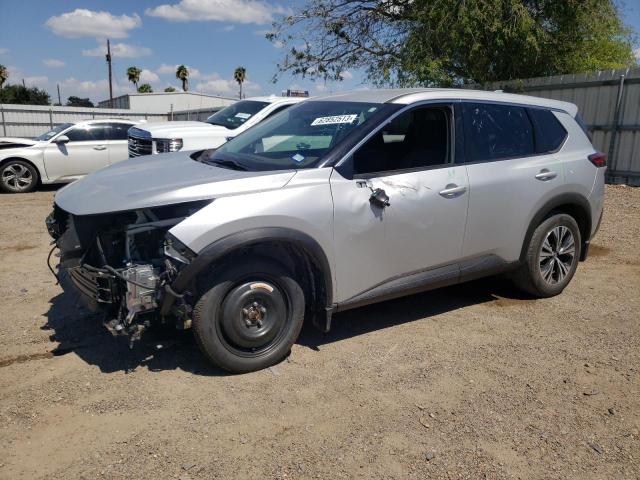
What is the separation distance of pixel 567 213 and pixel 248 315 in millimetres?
3441

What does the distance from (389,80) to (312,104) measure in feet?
38.6

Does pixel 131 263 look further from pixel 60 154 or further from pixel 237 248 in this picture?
pixel 60 154

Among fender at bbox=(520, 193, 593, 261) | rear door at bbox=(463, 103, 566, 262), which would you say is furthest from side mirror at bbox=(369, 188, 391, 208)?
fender at bbox=(520, 193, 593, 261)

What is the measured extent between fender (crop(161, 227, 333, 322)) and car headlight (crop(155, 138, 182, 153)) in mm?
5975

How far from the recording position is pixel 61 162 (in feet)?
39.6

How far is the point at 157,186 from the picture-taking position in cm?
362

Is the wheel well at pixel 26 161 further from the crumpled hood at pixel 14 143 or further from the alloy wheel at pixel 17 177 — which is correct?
the crumpled hood at pixel 14 143

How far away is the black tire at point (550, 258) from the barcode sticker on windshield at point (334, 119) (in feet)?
6.80

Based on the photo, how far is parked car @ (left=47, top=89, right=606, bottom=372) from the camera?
3.50 meters

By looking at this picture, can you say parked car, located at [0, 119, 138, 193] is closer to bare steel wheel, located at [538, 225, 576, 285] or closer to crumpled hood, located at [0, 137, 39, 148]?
crumpled hood, located at [0, 137, 39, 148]

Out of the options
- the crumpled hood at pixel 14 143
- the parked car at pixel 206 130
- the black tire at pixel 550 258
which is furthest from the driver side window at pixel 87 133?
the black tire at pixel 550 258

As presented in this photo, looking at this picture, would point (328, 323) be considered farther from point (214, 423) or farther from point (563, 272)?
point (563, 272)

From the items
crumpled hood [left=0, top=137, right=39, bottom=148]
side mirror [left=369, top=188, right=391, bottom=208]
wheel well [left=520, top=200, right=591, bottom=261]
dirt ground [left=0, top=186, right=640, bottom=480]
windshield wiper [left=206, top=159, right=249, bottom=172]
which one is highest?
windshield wiper [left=206, top=159, right=249, bottom=172]

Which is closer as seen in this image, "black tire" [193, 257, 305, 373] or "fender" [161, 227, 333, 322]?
"fender" [161, 227, 333, 322]
